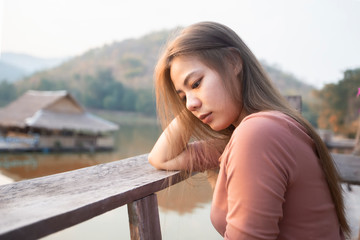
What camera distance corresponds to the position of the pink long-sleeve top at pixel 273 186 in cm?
43

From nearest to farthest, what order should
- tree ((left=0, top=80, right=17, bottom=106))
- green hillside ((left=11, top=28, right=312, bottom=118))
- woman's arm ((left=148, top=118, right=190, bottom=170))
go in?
woman's arm ((left=148, top=118, right=190, bottom=170)) < tree ((left=0, top=80, right=17, bottom=106)) < green hillside ((left=11, top=28, right=312, bottom=118))

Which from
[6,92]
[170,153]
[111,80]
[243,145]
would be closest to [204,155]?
[170,153]

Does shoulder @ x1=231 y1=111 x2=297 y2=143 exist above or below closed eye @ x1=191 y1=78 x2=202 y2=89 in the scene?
below

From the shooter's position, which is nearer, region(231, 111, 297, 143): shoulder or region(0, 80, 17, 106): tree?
region(231, 111, 297, 143): shoulder

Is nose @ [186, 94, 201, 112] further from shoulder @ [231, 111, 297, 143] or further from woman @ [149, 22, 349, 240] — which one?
shoulder @ [231, 111, 297, 143]

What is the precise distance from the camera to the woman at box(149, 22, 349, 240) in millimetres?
439

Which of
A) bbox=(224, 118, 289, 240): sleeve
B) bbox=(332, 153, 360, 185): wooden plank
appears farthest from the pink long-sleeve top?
bbox=(332, 153, 360, 185): wooden plank

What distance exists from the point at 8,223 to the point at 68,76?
2176cm

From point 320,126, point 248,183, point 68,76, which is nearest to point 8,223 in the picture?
point 248,183

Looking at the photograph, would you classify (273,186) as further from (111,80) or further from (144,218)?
(111,80)

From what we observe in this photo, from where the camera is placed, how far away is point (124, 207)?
87 cm

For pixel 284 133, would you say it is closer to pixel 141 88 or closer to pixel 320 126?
pixel 320 126

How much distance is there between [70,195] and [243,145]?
0.89ft

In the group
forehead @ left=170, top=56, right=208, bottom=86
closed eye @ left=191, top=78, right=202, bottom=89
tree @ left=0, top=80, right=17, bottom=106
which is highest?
forehead @ left=170, top=56, right=208, bottom=86
